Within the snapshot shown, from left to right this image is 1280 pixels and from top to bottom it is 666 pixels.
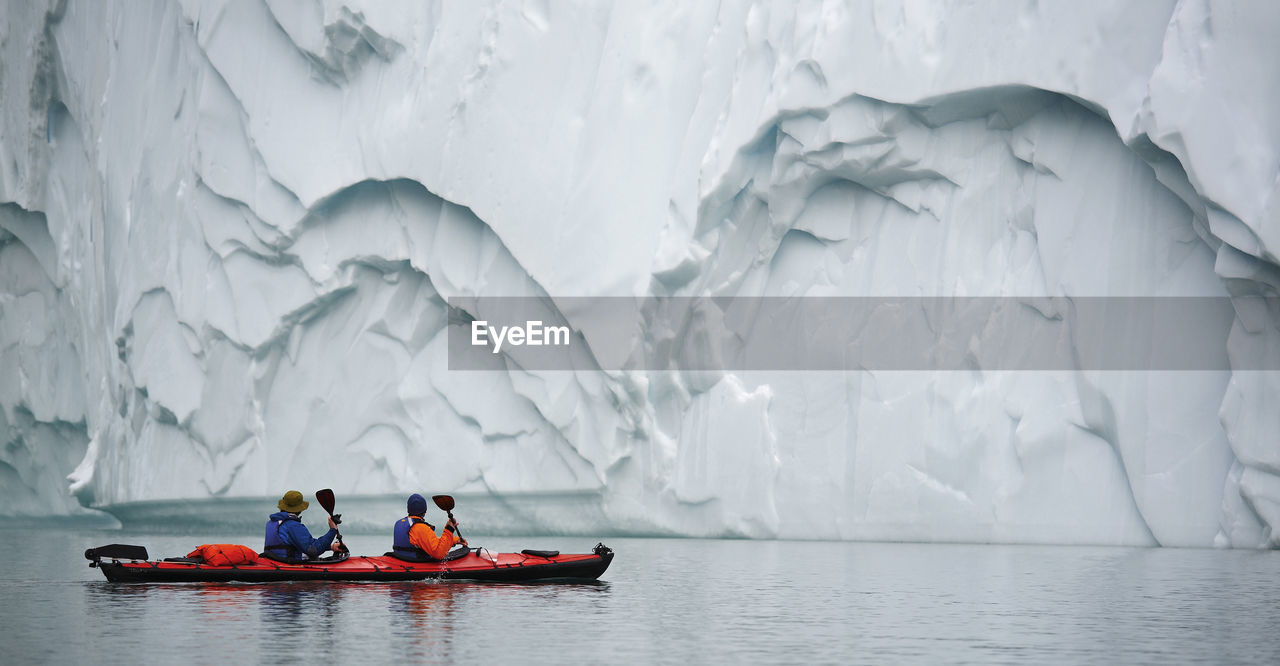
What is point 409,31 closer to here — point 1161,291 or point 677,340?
point 677,340

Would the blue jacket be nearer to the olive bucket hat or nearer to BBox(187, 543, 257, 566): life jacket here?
the olive bucket hat

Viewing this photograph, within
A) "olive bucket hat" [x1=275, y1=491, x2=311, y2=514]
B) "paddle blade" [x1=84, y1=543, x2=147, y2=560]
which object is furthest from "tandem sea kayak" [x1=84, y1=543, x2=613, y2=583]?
"olive bucket hat" [x1=275, y1=491, x2=311, y2=514]

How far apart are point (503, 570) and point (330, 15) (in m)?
11.8

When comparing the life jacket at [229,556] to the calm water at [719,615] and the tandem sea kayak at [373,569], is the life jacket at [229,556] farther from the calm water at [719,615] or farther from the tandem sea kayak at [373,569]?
the calm water at [719,615]

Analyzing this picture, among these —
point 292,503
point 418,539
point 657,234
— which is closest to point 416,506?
point 418,539

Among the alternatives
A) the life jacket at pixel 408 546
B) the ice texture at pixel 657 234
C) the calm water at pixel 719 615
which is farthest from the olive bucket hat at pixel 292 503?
the ice texture at pixel 657 234

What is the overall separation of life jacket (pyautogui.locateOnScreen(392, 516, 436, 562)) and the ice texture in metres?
6.75

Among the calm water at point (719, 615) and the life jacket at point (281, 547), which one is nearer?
the calm water at point (719, 615)

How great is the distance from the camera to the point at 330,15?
67.6 feet

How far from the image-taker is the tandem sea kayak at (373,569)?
11773 millimetres

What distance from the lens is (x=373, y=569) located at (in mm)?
11797

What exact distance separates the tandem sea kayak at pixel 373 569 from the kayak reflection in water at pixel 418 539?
0.26 feet

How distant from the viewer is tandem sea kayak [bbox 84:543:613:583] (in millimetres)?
11773

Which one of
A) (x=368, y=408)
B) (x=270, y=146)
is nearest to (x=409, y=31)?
(x=270, y=146)
